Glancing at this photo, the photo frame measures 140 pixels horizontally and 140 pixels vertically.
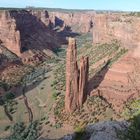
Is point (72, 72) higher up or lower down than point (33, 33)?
higher up

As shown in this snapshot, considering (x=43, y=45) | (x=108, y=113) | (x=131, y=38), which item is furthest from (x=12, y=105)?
(x=43, y=45)

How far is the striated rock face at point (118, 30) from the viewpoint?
8488cm

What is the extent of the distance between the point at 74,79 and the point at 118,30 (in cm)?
Answer: 3664

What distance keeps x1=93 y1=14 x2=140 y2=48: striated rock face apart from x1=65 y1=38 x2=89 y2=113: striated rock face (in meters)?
18.5

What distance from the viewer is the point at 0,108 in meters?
78.5

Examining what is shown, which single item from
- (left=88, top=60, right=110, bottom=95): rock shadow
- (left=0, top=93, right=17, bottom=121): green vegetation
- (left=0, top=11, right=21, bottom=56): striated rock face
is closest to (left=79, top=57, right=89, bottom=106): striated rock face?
(left=88, top=60, right=110, bottom=95): rock shadow

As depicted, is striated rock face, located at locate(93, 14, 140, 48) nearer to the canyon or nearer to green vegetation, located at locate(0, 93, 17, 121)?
the canyon

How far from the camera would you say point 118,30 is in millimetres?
96000

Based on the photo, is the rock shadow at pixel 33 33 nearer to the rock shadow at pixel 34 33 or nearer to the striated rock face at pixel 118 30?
the rock shadow at pixel 34 33

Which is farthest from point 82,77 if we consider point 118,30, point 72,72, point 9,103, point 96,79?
point 118,30

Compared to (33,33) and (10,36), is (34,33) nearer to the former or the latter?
(33,33)

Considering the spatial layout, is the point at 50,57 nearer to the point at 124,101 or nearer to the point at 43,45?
the point at 43,45

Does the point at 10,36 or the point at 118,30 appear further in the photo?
the point at 10,36

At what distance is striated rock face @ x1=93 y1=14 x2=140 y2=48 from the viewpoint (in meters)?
84.9
